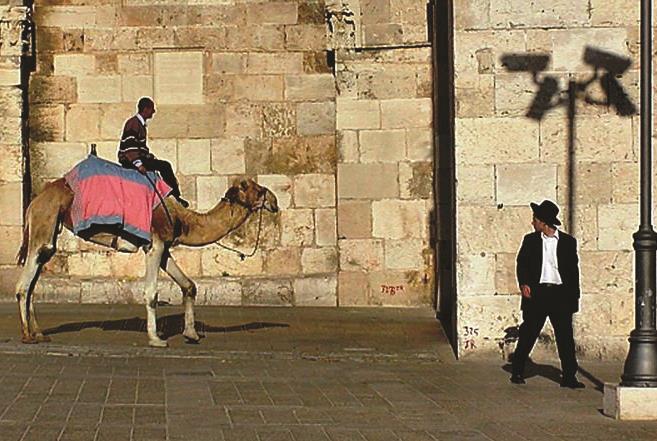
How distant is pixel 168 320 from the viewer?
63.4ft

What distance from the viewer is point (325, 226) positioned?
70.6 ft

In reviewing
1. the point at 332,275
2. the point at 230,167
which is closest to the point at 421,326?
the point at 332,275

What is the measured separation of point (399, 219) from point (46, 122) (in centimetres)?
543

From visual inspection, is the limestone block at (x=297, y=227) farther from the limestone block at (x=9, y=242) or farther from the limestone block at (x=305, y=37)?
the limestone block at (x=9, y=242)

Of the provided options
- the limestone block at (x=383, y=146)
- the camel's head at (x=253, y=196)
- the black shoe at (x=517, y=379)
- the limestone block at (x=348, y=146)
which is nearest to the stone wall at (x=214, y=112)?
the limestone block at (x=348, y=146)

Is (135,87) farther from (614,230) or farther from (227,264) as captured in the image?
(614,230)

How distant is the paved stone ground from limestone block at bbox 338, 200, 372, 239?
1860 millimetres

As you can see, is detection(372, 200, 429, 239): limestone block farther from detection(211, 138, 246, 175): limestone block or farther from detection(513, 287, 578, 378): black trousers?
detection(513, 287, 578, 378): black trousers

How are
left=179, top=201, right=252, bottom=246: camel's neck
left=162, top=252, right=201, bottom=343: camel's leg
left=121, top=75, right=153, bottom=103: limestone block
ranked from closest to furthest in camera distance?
left=162, top=252, right=201, bottom=343: camel's leg, left=179, top=201, right=252, bottom=246: camel's neck, left=121, top=75, right=153, bottom=103: limestone block

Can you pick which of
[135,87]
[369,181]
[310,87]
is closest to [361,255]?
[369,181]

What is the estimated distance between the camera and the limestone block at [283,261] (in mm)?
21500

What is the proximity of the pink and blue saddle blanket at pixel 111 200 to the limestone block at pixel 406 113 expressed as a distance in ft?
17.4

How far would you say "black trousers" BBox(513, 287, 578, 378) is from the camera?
14.3 m

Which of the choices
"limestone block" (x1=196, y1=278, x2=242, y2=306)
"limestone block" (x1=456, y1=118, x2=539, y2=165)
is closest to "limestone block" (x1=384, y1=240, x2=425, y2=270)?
"limestone block" (x1=196, y1=278, x2=242, y2=306)
